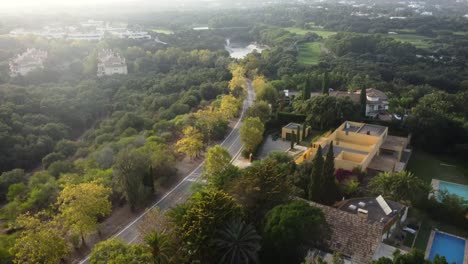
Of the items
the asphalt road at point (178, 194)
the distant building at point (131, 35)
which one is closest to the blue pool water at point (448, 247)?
the asphalt road at point (178, 194)

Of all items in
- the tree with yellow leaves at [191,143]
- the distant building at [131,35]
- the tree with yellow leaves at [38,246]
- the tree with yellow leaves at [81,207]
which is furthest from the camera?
the distant building at [131,35]

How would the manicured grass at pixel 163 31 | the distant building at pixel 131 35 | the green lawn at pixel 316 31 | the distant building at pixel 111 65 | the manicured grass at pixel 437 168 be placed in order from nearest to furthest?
1. the manicured grass at pixel 437 168
2. the distant building at pixel 111 65
3. the distant building at pixel 131 35
4. the green lawn at pixel 316 31
5. the manicured grass at pixel 163 31

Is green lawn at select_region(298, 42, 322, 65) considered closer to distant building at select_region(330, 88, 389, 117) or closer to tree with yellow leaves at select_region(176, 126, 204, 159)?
distant building at select_region(330, 88, 389, 117)

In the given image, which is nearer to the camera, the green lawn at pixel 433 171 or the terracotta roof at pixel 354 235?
the terracotta roof at pixel 354 235

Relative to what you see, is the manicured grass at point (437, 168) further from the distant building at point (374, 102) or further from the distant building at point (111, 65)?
the distant building at point (111, 65)

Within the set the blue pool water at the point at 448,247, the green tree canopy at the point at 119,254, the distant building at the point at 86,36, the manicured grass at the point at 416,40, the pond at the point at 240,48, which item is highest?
the green tree canopy at the point at 119,254

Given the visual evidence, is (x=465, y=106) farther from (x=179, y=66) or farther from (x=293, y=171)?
(x=179, y=66)
